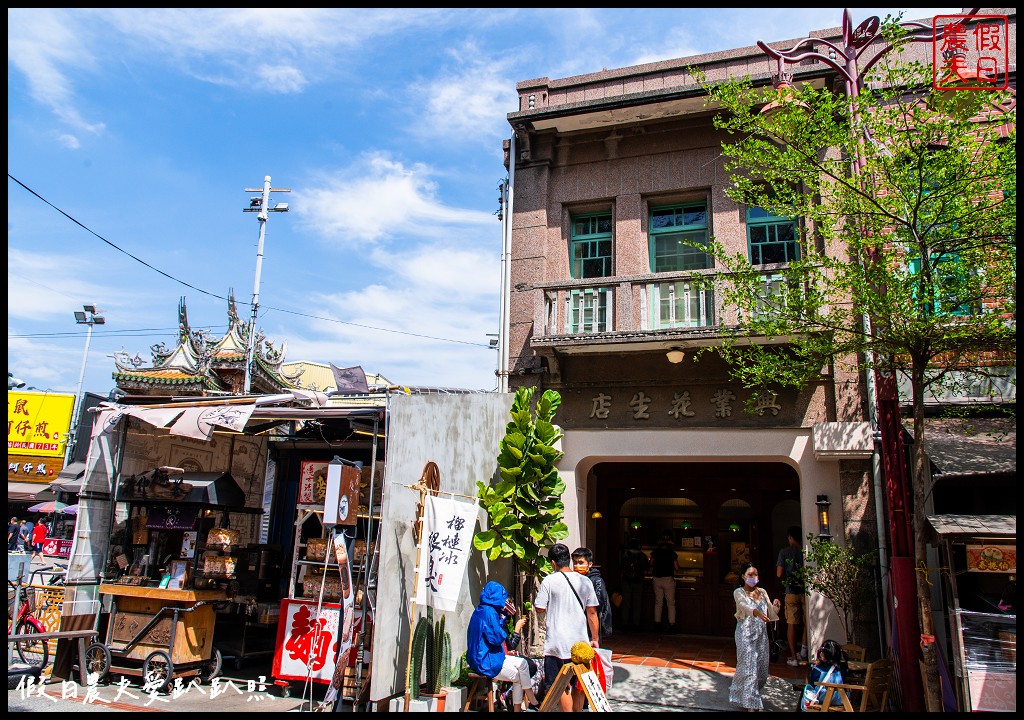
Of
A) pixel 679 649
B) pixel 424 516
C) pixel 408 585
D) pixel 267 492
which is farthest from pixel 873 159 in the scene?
pixel 267 492

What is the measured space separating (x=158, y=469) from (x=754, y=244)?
1053 centimetres

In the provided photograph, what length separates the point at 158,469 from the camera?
10625 mm

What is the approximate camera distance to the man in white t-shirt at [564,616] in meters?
7.40

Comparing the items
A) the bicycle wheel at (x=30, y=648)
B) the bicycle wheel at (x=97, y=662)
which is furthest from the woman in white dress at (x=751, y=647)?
the bicycle wheel at (x=30, y=648)

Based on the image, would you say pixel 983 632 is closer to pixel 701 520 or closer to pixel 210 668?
pixel 701 520

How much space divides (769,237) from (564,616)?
7.90 metres

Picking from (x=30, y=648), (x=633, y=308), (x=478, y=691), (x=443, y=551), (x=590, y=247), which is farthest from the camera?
(x=590, y=247)

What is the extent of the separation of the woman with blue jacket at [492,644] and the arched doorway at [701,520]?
6406mm

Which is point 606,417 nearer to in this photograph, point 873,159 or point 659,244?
point 659,244

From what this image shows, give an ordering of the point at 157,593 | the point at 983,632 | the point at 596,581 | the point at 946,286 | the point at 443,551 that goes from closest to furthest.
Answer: the point at 983,632, the point at 946,286, the point at 443,551, the point at 596,581, the point at 157,593

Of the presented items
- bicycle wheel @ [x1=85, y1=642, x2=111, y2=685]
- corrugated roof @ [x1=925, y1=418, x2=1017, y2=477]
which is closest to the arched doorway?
corrugated roof @ [x1=925, y1=418, x2=1017, y2=477]

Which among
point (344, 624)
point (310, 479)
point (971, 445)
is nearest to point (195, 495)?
point (310, 479)

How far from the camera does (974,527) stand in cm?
704

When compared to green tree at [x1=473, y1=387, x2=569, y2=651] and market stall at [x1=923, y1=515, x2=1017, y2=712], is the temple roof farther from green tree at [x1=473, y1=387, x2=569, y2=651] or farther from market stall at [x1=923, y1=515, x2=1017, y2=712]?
market stall at [x1=923, y1=515, x2=1017, y2=712]
